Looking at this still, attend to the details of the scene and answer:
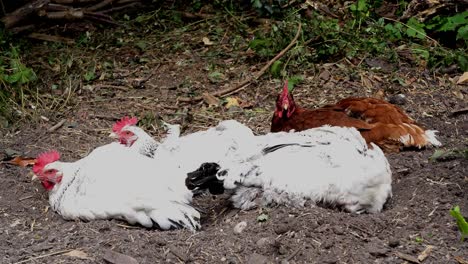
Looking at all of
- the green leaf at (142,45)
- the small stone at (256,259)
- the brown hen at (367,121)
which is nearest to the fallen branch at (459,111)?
the brown hen at (367,121)

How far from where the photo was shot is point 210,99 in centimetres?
602

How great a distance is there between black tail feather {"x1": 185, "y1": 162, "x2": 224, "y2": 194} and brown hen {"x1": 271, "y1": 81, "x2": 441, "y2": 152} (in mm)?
1146

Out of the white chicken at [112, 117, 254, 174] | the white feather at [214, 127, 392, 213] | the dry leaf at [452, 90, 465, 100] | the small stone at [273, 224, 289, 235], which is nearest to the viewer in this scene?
the small stone at [273, 224, 289, 235]

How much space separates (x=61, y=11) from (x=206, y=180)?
3844 millimetres

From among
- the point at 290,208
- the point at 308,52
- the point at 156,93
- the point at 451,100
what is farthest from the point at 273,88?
the point at 290,208

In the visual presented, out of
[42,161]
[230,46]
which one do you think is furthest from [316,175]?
[230,46]

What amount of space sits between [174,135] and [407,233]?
70.8 inches

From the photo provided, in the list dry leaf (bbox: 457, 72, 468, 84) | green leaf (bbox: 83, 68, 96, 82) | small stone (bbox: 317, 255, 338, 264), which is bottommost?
green leaf (bbox: 83, 68, 96, 82)

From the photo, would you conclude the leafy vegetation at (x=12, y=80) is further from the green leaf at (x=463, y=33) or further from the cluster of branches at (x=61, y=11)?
the green leaf at (x=463, y=33)

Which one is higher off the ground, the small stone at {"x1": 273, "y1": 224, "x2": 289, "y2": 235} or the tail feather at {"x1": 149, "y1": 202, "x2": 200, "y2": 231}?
the small stone at {"x1": 273, "y1": 224, "x2": 289, "y2": 235}

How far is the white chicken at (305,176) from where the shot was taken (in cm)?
385

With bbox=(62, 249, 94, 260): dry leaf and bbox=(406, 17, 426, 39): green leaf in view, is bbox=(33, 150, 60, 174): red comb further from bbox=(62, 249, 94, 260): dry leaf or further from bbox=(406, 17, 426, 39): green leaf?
bbox=(406, 17, 426, 39): green leaf

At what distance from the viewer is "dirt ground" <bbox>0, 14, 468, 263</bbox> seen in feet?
11.6

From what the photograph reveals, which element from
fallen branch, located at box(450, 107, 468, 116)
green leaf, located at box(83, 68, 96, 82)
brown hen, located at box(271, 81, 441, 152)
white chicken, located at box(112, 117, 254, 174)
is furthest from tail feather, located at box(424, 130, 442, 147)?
green leaf, located at box(83, 68, 96, 82)
